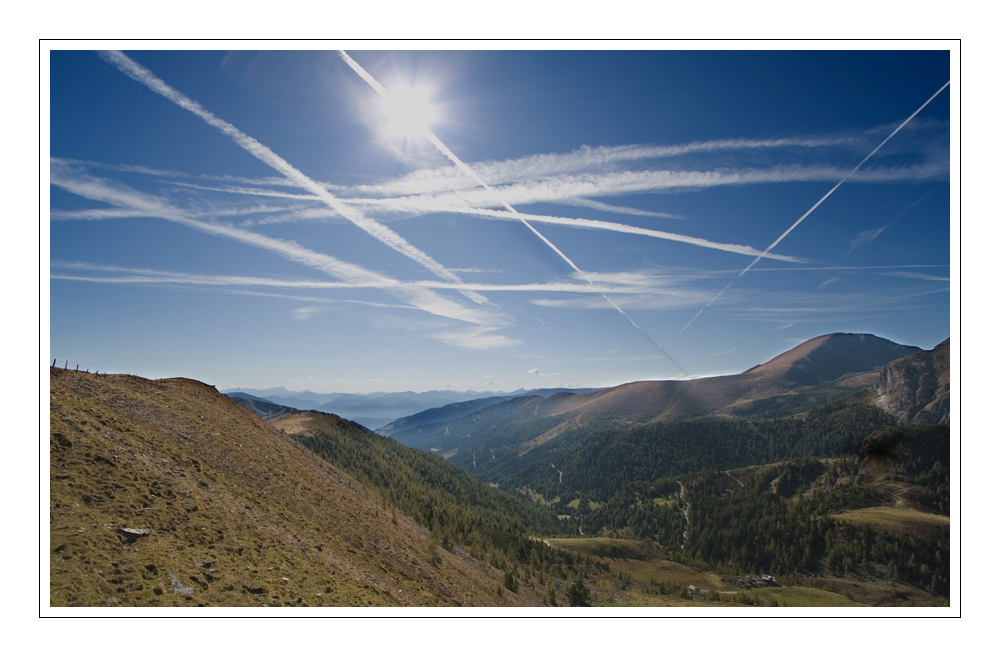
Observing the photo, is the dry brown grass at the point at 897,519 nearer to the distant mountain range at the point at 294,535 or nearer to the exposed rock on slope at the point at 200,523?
the distant mountain range at the point at 294,535

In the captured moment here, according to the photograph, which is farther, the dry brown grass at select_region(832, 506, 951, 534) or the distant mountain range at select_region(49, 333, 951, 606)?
the dry brown grass at select_region(832, 506, 951, 534)

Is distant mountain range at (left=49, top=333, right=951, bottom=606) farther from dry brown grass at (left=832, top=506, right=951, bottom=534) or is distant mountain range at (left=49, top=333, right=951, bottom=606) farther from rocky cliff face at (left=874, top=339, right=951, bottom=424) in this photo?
rocky cliff face at (left=874, top=339, right=951, bottom=424)

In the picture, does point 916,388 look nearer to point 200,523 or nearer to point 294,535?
point 294,535

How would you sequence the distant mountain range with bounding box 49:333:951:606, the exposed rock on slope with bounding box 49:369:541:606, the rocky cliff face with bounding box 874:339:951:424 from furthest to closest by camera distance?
the rocky cliff face with bounding box 874:339:951:424 → the distant mountain range with bounding box 49:333:951:606 → the exposed rock on slope with bounding box 49:369:541:606

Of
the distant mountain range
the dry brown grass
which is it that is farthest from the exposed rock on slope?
the dry brown grass

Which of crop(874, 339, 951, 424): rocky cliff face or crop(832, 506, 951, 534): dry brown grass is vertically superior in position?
crop(874, 339, 951, 424): rocky cliff face
